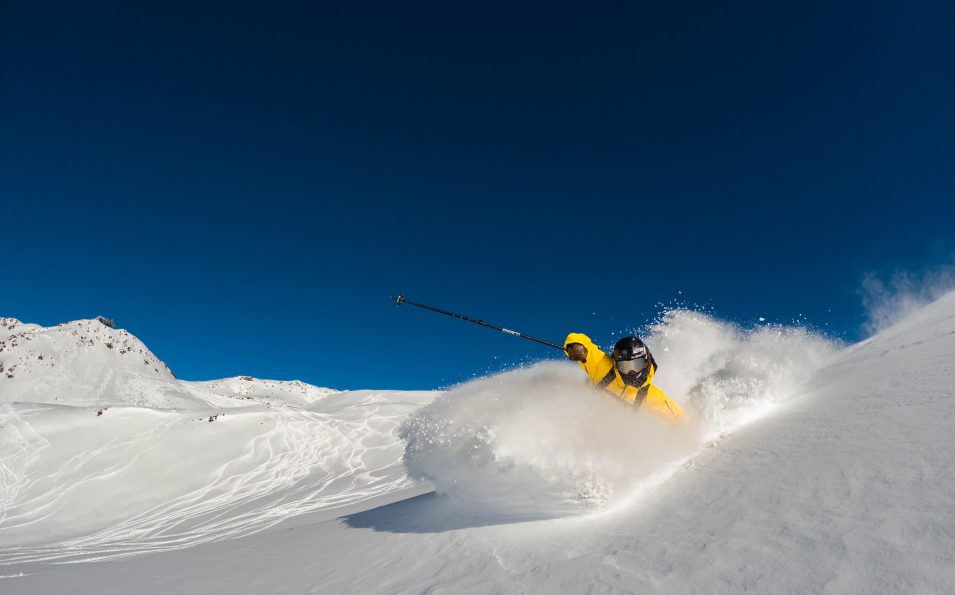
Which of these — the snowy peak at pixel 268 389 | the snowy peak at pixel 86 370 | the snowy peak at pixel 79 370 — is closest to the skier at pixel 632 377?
the snowy peak at pixel 86 370

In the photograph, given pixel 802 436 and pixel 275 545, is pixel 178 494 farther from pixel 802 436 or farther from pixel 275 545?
pixel 802 436

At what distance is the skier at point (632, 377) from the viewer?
20.8 feet

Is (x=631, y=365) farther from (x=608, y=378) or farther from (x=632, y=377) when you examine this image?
(x=608, y=378)

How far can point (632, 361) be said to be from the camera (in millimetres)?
6395

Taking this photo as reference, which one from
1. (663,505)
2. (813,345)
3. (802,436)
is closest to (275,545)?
(663,505)

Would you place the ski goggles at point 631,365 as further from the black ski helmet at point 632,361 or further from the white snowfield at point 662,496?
the white snowfield at point 662,496

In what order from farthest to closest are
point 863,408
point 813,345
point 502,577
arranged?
point 813,345 < point 863,408 < point 502,577

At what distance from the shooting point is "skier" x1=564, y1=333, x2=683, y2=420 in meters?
6.35

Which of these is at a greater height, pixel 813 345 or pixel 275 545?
pixel 813 345

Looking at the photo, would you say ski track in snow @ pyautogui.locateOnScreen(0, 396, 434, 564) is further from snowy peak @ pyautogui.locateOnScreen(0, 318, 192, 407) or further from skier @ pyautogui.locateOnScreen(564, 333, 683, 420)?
snowy peak @ pyautogui.locateOnScreen(0, 318, 192, 407)

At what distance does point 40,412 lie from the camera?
869 inches

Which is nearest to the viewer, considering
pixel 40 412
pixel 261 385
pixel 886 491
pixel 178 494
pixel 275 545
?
pixel 886 491

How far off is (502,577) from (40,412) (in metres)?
29.0

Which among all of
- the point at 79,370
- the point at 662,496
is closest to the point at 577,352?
the point at 662,496
